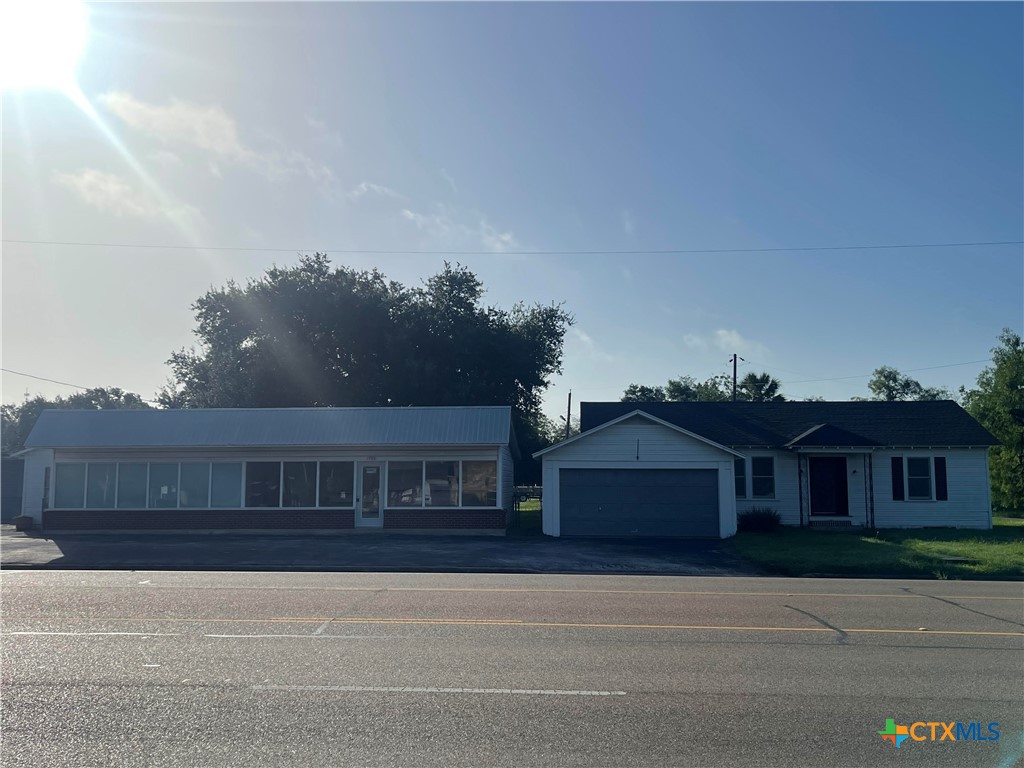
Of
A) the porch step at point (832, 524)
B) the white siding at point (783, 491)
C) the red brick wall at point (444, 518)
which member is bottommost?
the porch step at point (832, 524)

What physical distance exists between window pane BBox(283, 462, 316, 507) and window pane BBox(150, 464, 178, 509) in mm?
3846

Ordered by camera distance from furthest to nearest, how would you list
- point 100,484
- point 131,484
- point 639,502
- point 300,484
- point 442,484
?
point 100,484
point 131,484
point 300,484
point 442,484
point 639,502

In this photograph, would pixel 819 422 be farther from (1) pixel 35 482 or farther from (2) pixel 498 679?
(1) pixel 35 482

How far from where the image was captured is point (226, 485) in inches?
1076

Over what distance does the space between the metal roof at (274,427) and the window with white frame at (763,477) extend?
9.25m

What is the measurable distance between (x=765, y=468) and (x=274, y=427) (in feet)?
57.8

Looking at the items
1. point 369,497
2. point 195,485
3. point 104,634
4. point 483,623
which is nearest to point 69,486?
point 195,485

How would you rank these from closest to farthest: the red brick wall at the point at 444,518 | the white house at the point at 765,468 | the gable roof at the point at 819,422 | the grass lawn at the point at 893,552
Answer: the grass lawn at the point at 893,552 → the white house at the point at 765,468 → the red brick wall at the point at 444,518 → the gable roof at the point at 819,422

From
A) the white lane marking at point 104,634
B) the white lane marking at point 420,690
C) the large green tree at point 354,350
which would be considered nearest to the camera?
the white lane marking at point 420,690

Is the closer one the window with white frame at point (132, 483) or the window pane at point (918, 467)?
the window with white frame at point (132, 483)

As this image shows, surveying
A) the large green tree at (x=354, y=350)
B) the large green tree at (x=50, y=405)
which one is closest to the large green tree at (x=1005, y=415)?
the large green tree at (x=354, y=350)

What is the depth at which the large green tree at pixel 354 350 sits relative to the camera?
42.2m

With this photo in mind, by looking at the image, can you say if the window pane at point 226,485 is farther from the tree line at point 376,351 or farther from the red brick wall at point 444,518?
the tree line at point 376,351

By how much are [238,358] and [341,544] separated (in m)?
23.1
